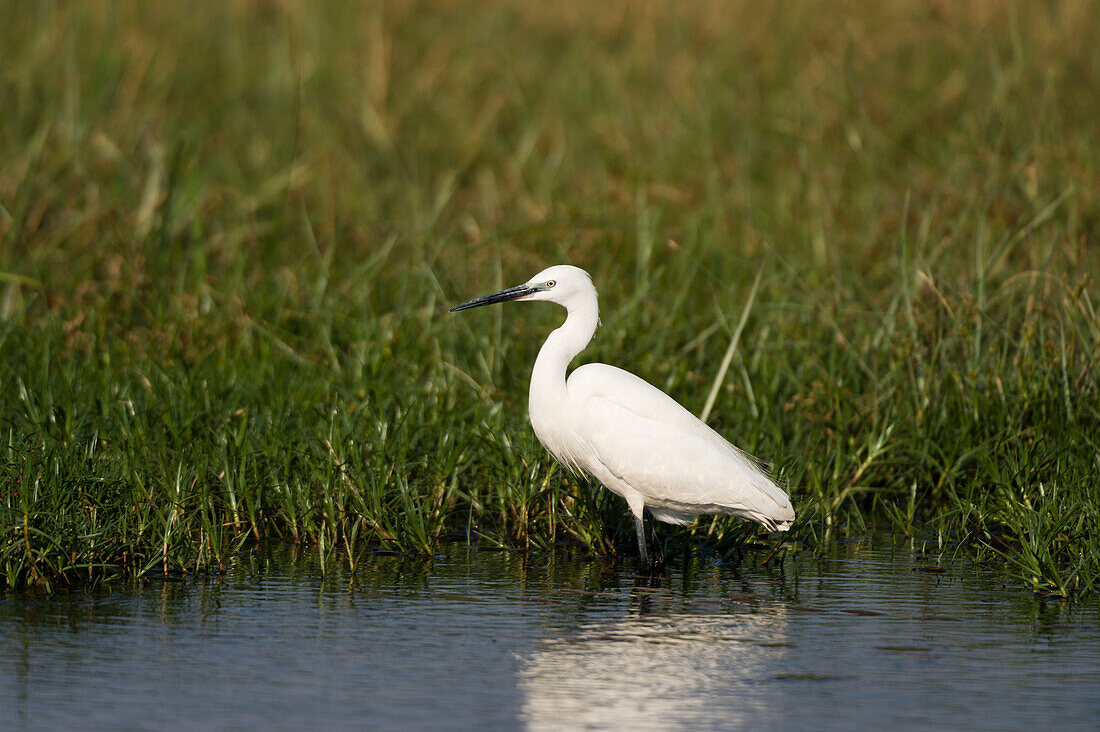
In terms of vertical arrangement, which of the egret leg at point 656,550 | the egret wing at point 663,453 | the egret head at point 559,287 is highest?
the egret head at point 559,287

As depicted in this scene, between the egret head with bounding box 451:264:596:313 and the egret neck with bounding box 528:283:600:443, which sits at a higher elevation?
the egret head with bounding box 451:264:596:313

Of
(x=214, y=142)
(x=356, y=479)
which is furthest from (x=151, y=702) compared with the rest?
(x=214, y=142)

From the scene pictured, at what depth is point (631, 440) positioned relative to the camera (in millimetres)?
5242

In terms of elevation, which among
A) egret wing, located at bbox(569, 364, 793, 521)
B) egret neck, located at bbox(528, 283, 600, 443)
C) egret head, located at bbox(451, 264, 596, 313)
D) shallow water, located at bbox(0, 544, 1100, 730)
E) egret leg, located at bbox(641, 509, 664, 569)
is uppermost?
egret head, located at bbox(451, 264, 596, 313)

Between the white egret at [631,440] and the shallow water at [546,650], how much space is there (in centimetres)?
29

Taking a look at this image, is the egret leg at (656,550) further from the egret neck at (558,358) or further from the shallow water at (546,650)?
the egret neck at (558,358)

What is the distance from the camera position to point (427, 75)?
11.2 m

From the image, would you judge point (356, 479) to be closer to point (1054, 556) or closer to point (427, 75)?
point (1054, 556)

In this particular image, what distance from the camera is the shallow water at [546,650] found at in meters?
3.66

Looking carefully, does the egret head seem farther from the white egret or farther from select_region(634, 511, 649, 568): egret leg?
select_region(634, 511, 649, 568): egret leg

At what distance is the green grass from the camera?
18.4 feet

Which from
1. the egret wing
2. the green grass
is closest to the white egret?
the egret wing

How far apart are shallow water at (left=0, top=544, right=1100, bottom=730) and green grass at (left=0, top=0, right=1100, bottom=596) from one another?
32 cm

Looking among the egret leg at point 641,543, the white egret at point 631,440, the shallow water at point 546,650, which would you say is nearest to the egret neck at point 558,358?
the white egret at point 631,440
